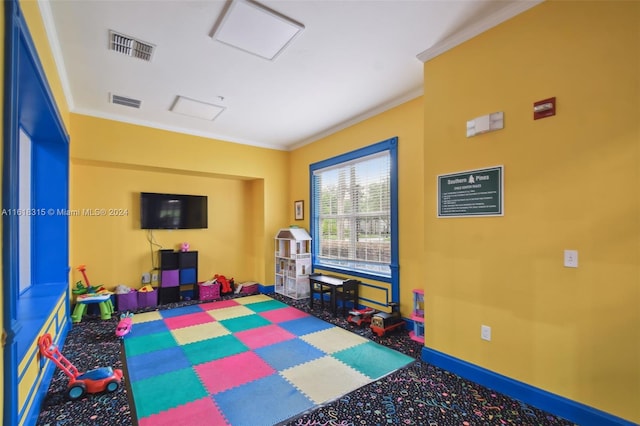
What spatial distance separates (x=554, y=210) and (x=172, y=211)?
210 inches

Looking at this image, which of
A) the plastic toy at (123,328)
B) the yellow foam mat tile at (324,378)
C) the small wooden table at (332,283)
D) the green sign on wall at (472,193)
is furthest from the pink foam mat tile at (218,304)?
the green sign on wall at (472,193)

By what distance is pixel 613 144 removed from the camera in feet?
6.28

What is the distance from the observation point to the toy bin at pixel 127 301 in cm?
463

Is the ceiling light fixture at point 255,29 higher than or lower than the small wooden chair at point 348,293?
higher

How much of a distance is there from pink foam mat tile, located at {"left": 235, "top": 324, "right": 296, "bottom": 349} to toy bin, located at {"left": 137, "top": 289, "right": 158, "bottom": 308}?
6.84ft

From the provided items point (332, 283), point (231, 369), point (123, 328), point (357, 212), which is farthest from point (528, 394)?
point (123, 328)

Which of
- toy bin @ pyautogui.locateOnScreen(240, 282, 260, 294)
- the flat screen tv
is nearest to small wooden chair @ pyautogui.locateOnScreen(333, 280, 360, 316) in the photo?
toy bin @ pyautogui.locateOnScreen(240, 282, 260, 294)

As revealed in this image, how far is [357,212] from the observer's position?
15.6ft

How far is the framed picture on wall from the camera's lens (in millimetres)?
5823

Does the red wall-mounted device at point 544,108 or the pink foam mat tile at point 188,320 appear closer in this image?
the red wall-mounted device at point 544,108

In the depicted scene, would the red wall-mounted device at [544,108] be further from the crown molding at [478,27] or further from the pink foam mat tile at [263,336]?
the pink foam mat tile at [263,336]

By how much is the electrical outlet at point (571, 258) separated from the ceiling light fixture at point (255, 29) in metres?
2.63

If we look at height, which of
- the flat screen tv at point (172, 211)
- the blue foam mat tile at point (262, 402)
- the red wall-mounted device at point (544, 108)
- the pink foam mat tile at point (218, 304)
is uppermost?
the red wall-mounted device at point (544, 108)

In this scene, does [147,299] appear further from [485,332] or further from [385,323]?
[485,332]
